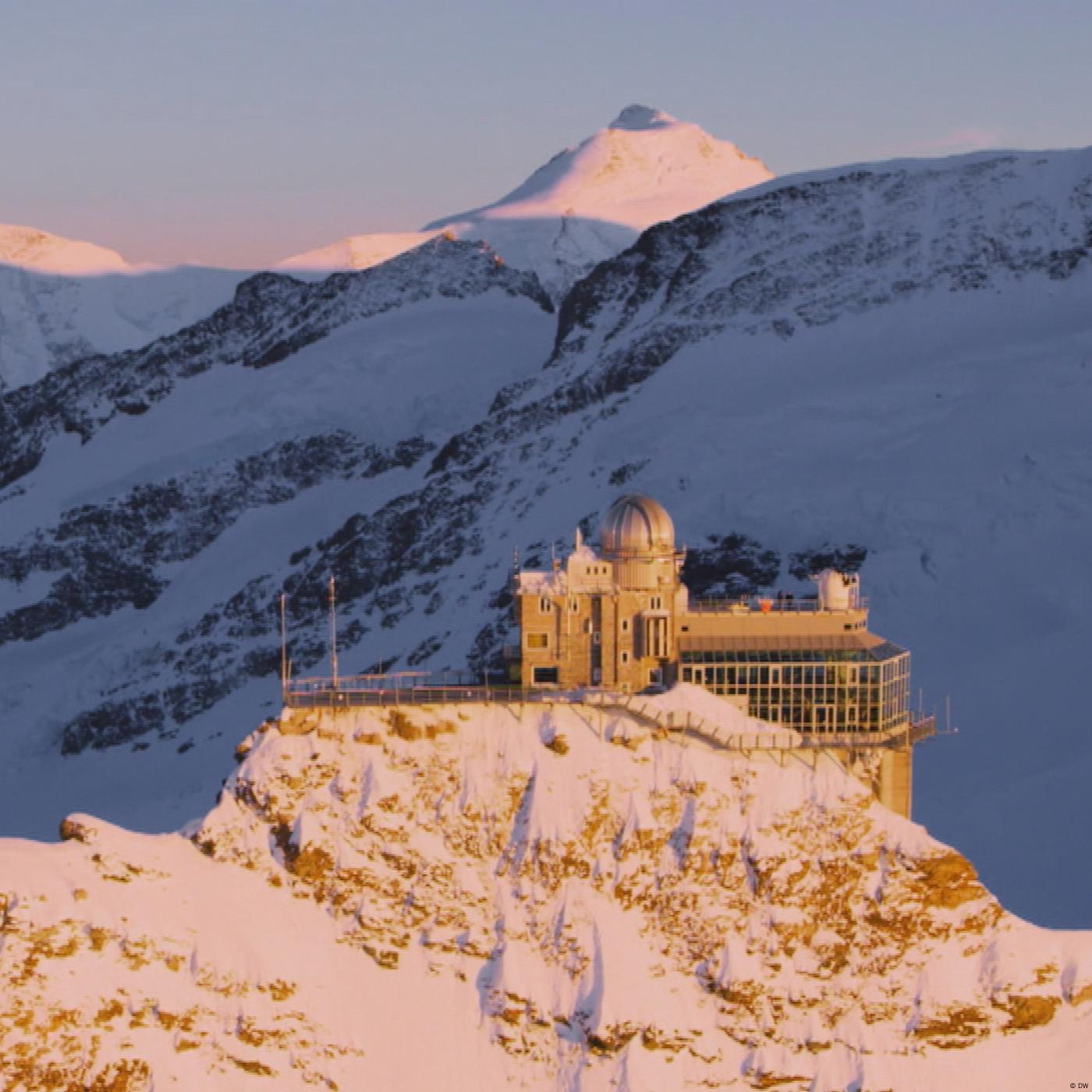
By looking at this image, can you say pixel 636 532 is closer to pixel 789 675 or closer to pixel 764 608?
pixel 764 608

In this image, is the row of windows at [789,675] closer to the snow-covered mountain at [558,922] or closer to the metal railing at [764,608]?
the metal railing at [764,608]

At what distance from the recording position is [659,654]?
142000 mm

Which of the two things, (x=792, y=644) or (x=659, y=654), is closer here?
(x=659, y=654)

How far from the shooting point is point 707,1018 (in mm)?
127562

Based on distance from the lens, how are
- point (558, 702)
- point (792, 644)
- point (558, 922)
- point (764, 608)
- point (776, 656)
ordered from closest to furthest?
point (558, 922) < point (558, 702) < point (776, 656) < point (792, 644) < point (764, 608)

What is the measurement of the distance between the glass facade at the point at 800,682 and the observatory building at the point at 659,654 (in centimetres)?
4

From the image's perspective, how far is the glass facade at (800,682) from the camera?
141 meters

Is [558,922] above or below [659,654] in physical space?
below

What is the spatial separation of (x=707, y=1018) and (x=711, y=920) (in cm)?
448

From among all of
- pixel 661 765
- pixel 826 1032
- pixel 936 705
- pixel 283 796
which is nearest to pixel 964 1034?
pixel 826 1032

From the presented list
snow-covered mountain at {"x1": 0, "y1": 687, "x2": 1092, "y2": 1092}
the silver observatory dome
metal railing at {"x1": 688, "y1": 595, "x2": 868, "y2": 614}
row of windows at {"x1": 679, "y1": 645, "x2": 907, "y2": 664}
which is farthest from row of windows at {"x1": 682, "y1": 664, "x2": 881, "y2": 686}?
snow-covered mountain at {"x1": 0, "y1": 687, "x2": 1092, "y2": 1092}

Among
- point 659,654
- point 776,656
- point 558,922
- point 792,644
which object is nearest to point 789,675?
point 776,656

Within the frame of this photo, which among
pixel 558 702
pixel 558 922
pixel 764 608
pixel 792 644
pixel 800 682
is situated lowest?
pixel 558 922

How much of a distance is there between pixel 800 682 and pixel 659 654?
279 inches
